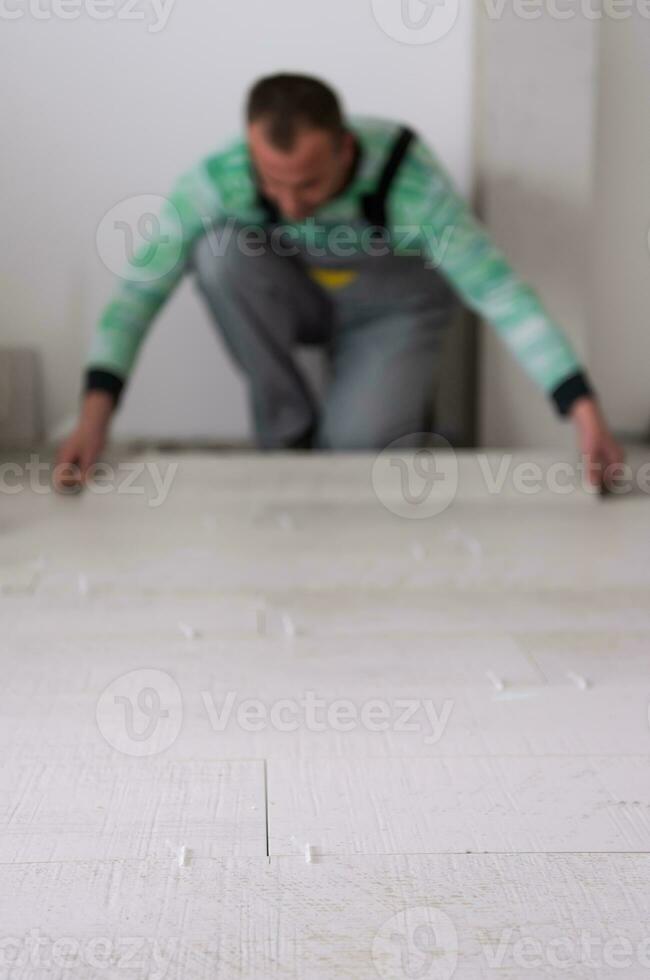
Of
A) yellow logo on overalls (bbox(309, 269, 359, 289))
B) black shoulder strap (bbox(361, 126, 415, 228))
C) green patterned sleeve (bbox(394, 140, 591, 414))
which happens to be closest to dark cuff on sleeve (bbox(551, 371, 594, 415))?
green patterned sleeve (bbox(394, 140, 591, 414))

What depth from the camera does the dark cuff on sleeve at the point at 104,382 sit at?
215cm

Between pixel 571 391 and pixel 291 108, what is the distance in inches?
28.4

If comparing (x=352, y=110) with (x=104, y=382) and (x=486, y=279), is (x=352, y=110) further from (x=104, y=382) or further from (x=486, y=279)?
(x=104, y=382)

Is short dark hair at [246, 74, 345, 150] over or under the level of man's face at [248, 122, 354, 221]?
over

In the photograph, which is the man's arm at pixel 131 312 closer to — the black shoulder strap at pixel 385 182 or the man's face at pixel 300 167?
the man's face at pixel 300 167

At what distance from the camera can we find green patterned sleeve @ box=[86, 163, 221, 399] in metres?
2.18

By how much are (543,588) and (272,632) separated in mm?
427

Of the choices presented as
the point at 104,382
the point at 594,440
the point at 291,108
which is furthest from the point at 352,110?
the point at 594,440

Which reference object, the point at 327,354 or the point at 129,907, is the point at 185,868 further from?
the point at 327,354

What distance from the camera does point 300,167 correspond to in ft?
6.64

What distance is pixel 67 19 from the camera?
293 cm

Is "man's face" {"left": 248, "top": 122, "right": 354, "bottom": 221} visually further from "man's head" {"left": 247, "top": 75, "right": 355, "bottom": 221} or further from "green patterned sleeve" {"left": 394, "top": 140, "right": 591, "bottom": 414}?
"green patterned sleeve" {"left": 394, "top": 140, "right": 591, "bottom": 414}

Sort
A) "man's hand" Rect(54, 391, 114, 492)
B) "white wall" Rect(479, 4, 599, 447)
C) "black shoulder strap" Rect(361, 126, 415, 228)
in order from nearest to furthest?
"man's hand" Rect(54, 391, 114, 492) < "black shoulder strap" Rect(361, 126, 415, 228) < "white wall" Rect(479, 4, 599, 447)

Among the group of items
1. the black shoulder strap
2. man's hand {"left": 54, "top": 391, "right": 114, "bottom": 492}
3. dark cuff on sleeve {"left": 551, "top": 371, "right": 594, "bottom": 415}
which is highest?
the black shoulder strap
